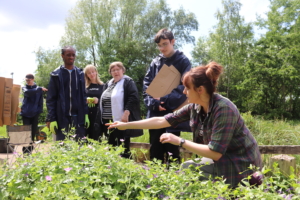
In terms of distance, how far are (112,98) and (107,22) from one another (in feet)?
86.5

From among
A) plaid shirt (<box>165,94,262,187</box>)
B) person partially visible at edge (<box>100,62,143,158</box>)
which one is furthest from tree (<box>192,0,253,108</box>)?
plaid shirt (<box>165,94,262,187</box>)

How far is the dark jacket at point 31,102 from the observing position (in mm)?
6352

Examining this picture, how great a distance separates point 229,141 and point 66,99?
249 centimetres

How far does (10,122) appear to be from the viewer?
455 cm

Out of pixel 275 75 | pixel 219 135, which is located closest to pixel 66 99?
pixel 219 135

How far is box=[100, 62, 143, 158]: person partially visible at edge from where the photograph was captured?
156 inches

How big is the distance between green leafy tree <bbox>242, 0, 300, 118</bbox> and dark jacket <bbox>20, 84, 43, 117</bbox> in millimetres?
16652

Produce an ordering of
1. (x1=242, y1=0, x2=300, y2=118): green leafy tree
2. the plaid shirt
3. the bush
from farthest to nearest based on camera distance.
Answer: (x1=242, y1=0, x2=300, y2=118): green leafy tree → the plaid shirt → the bush

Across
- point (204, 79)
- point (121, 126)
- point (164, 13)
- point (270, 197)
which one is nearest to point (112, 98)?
point (121, 126)

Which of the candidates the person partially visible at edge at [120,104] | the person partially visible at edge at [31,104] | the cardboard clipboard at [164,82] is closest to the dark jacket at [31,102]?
the person partially visible at edge at [31,104]

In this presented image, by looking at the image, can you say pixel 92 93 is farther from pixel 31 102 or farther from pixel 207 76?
pixel 207 76

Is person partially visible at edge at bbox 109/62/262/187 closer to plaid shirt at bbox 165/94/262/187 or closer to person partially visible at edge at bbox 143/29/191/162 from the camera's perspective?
plaid shirt at bbox 165/94/262/187

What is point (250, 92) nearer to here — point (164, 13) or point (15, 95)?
point (164, 13)

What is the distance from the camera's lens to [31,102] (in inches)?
255
